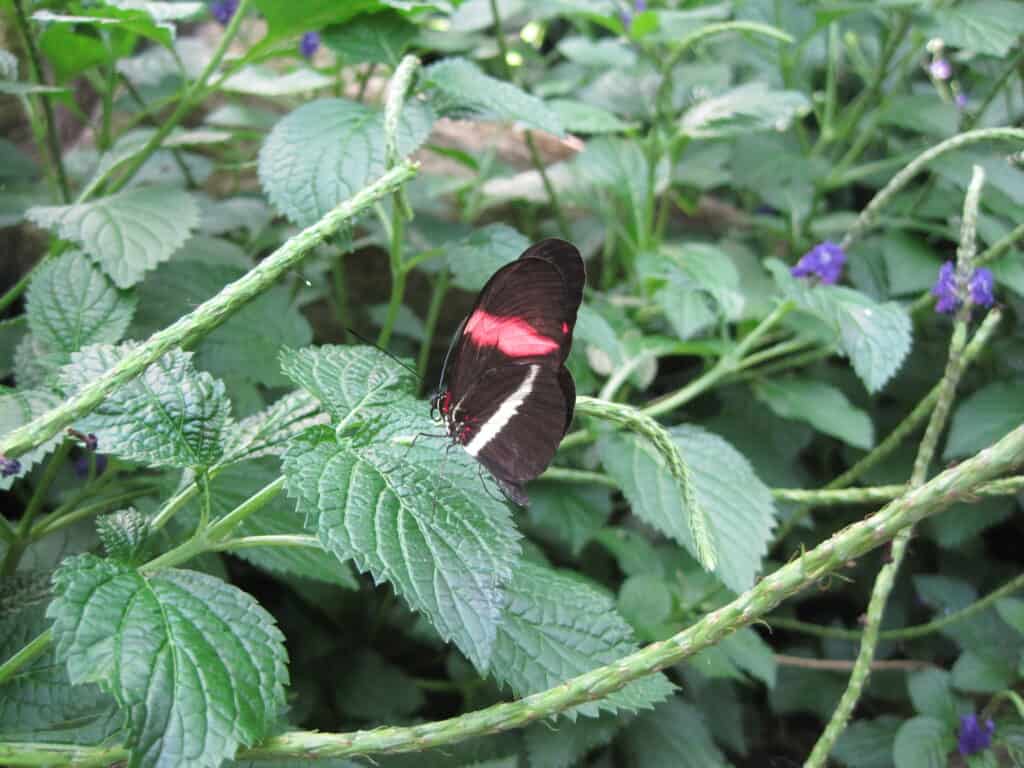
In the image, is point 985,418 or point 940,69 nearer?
point 985,418

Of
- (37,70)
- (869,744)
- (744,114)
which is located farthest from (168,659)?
(744,114)

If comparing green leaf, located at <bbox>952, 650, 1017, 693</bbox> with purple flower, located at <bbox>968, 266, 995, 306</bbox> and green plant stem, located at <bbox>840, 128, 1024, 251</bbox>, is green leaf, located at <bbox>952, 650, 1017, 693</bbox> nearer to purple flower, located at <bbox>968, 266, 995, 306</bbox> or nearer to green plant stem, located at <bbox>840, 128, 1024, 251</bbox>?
purple flower, located at <bbox>968, 266, 995, 306</bbox>

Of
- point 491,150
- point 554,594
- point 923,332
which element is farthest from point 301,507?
point 923,332

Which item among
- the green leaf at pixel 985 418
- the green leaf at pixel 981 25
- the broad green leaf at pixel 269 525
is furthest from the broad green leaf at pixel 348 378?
the green leaf at pixel 981 25

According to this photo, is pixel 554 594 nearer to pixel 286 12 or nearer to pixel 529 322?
pixel 529 322

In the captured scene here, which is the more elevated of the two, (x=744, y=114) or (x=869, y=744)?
(x=744, y=114)

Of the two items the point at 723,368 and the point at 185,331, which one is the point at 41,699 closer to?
the point at 185,331

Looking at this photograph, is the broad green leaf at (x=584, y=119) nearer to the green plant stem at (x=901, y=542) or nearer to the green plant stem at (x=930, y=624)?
the green plant stem at (x=901, y=542)
